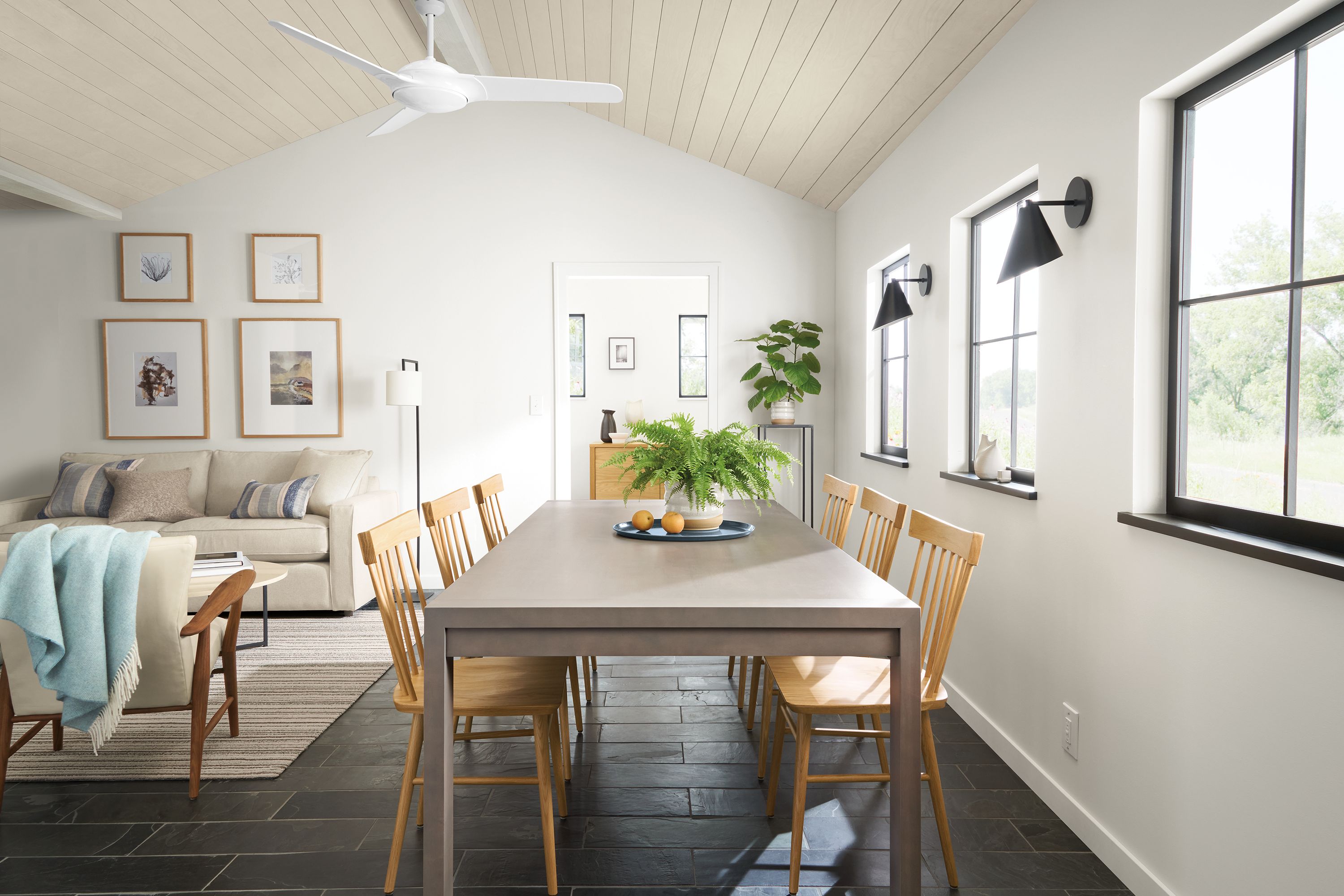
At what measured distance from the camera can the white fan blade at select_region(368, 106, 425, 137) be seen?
9.42ft

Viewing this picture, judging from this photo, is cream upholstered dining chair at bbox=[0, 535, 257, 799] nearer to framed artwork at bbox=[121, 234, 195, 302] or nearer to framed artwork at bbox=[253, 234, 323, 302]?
framed artwork at bbox=[253, 234, 323, 302]

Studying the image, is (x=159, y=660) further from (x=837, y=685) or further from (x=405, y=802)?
(x=837, y=685)

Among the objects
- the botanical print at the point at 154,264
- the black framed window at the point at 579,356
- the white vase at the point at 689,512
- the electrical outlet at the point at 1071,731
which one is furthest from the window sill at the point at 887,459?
the botanical print at the point at 154,264

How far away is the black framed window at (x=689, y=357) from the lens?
803 cm

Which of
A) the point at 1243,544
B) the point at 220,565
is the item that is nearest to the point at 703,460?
the point at 1243,544

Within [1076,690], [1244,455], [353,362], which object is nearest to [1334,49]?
[1244,455]

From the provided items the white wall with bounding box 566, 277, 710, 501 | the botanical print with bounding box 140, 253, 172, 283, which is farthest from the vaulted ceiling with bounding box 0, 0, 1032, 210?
the white wall with bounding box 566, 277, 710, 501

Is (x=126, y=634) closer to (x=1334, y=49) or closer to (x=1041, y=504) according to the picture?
(x=1041, y=504)

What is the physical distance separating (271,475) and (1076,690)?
15.4ft

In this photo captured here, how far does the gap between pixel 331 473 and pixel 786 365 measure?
2919 mm

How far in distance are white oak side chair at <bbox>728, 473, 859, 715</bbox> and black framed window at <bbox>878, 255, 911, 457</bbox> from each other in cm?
93

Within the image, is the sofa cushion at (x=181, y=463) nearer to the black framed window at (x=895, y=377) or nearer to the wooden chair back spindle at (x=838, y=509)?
the wooden chair back spindle at (x=838, y=509)

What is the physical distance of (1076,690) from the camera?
7.14ft

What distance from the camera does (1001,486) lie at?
8.64ft
